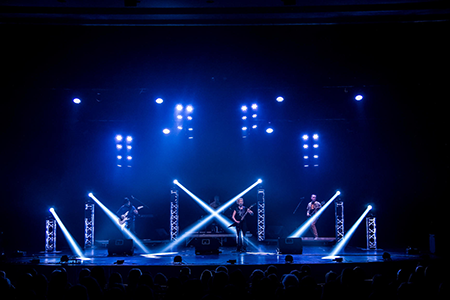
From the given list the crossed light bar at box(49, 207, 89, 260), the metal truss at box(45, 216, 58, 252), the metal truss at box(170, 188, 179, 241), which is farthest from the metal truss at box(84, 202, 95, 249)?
the metal truss at box(170, 188, 179, 241)

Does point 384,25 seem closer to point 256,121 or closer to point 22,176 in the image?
point 256,121

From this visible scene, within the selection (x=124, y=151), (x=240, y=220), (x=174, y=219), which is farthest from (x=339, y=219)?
(x=124, y=151)

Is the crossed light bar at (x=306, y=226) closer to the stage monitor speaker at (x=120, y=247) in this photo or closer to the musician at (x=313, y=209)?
the musician at (x=313, y=209)

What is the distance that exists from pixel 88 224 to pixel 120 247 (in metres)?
3.72

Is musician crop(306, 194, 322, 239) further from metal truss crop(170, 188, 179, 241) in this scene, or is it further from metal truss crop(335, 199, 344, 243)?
metal truss crop(170, 188, 179, 241)

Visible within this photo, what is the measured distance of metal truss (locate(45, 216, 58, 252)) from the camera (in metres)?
13.9

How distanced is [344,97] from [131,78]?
22.3 ft

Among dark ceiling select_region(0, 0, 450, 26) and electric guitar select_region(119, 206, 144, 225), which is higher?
dark ceiling select_region(0, 0, 450, 26)

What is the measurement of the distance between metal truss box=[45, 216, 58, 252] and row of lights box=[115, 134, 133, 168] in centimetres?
372

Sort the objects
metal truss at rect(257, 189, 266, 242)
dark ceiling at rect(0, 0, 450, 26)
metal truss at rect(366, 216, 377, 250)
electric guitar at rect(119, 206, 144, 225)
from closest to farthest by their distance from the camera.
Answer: dark ceiling at rect(0, 0, 450, 26), metal truss at rect(366, 216, 377, 250), electric guitar at rect(119, 206, 144, 225), metal truss at rect(257, 189, 266, 242)

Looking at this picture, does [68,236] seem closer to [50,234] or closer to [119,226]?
[50,234]

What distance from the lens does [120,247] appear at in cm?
1220

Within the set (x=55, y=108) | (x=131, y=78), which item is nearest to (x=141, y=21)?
(x=131, y=78)

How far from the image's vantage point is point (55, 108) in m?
13.0
